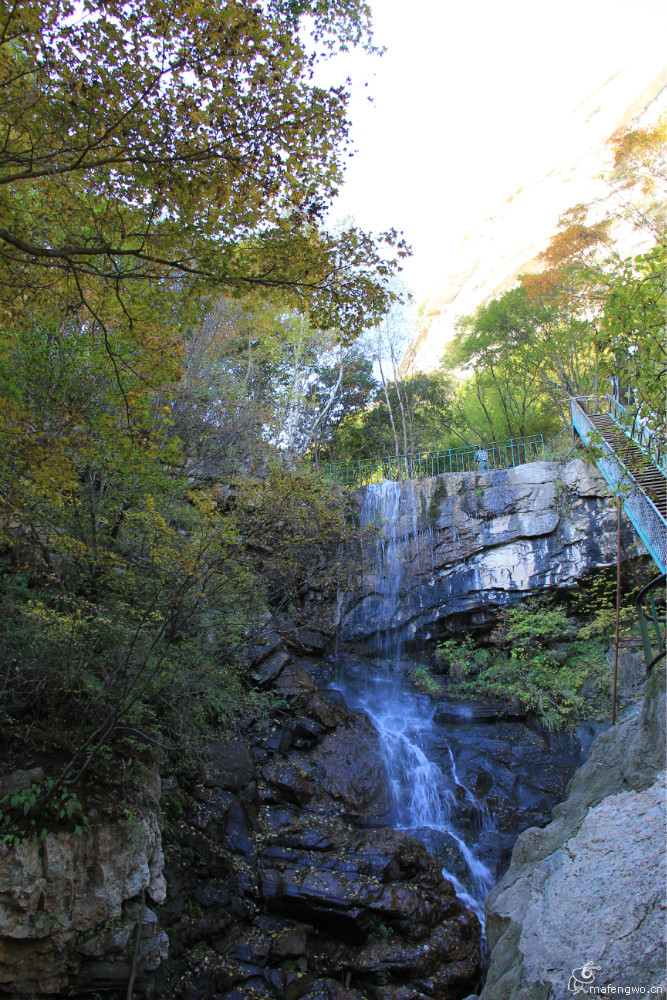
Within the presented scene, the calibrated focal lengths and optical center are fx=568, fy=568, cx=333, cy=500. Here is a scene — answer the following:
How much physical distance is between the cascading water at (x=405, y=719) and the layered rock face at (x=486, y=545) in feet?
0.20

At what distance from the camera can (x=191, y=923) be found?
612cm

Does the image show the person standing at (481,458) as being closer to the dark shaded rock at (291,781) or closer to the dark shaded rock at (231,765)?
the dark shaded rock at (291,781)

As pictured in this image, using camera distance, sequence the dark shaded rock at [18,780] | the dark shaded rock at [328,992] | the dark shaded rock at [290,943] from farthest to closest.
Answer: the dark shaded rock at [290,943]
the dark shaded rock at [328,992]
the dark shaded rock at [18,780]

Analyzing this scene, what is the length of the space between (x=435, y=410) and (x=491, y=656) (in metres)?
11.7

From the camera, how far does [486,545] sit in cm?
1355

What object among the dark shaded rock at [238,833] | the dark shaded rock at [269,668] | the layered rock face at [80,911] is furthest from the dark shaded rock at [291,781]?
the layered rock face at [80,911]

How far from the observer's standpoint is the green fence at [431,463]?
18.7 metres

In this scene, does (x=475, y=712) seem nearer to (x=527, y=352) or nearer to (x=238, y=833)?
(x=238, y=833)

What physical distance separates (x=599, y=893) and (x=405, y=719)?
7.56 meters

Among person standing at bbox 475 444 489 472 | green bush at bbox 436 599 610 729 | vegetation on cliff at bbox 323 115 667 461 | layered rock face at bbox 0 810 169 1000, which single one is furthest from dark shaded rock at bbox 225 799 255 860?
person standing at bbox 475 444 489 472

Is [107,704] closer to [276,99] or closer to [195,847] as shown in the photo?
[195,847]

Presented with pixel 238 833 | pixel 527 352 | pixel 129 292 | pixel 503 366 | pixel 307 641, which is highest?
pixel 503 366

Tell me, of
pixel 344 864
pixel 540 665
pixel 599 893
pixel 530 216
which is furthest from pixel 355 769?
pixel 530 216

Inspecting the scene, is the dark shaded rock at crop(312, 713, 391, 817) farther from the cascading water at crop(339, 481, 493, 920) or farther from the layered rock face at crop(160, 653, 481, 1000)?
the cascading water at crop(339, 481, 493, 920)
